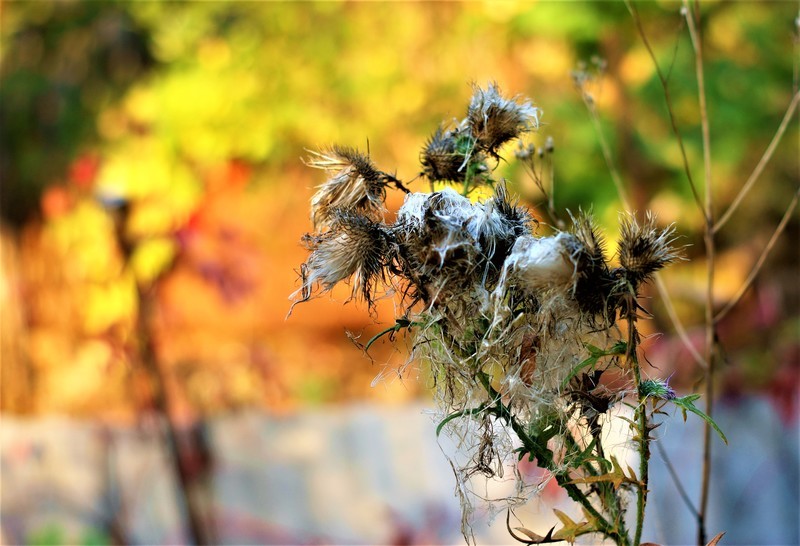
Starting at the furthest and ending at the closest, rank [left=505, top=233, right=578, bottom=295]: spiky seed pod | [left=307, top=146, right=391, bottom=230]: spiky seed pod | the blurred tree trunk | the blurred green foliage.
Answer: the blurred tree trunk < the blurred green foliage < [left=307, top=146, right=391, bottom=230]: spiky seed pod < [left=505, top=233, right=578, bottom=295]: spiky seed pod

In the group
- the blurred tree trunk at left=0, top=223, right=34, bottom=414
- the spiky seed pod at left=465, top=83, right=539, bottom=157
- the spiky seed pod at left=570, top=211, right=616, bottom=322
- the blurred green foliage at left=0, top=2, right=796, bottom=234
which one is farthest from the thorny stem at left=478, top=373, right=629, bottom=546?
the blurred tree trunk at left=0, top=223, right=34, bottom=414

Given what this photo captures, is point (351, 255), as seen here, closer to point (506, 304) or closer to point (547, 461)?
point (506, 304)

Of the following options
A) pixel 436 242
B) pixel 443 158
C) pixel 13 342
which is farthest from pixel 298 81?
A: pixel 436 242

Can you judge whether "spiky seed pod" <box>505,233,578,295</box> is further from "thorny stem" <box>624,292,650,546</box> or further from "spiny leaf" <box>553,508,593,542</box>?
"spiny leaf" <box>553,508,593,542</box>

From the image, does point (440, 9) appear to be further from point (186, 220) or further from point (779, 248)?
point (779, 248)

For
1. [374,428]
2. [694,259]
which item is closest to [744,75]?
[694,259]

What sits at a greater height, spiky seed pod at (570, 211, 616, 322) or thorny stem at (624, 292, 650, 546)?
spiky seed pod at (570, 211, 616, 322)

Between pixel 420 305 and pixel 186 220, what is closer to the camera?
pixel 420 305

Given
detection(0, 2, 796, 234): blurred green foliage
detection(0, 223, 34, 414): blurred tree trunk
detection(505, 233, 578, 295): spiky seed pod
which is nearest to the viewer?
detection(505, 233, 578, 295): spiky seed pod
